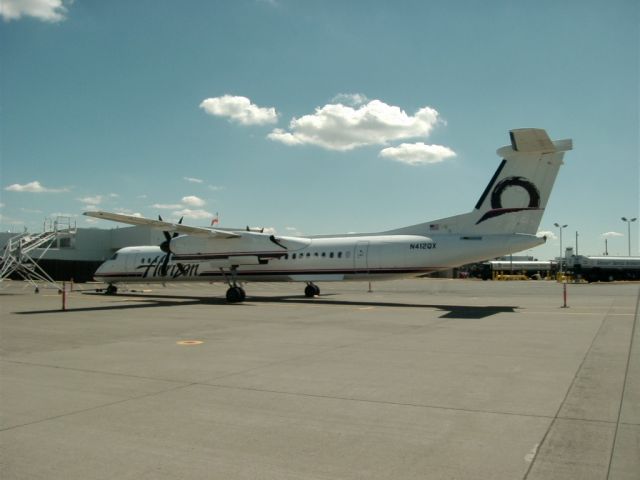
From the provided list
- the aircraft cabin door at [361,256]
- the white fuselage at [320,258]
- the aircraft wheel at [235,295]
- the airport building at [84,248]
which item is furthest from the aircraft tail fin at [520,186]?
the airport building at [84,248]

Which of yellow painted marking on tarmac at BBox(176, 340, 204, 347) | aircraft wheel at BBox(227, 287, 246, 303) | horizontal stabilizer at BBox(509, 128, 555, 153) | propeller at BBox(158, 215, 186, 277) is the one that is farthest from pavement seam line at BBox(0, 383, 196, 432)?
propeller at BBox(158, 215, 186, 277)

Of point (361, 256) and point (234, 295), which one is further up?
point (361, 256)

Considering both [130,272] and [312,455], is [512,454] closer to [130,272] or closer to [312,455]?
[312,455]

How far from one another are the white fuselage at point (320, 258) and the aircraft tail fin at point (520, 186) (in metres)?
0.55

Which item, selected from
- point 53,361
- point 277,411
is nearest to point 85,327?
point 53,361

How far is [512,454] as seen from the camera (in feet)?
15.8

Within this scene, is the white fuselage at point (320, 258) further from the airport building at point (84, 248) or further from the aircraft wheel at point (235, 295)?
the airport building at point (84, 248)

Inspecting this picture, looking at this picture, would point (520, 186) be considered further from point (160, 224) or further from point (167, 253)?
point (167, 253)

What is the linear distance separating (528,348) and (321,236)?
55.3ft

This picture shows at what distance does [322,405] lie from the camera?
258 inches

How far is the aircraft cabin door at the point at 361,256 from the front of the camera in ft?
79.2

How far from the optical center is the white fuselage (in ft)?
71.7

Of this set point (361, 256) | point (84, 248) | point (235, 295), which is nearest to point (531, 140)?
point (361, 256)

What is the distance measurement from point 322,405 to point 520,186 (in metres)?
16.5
